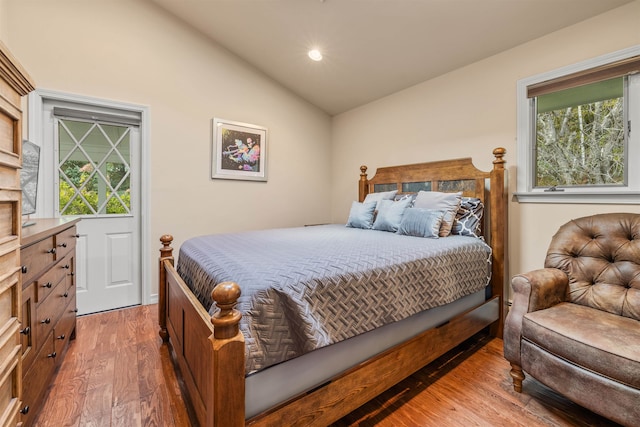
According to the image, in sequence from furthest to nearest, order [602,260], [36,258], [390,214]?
[390,214] → [602,260] → [36,258]

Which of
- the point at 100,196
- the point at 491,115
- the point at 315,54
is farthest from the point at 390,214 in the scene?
the point at 100,196

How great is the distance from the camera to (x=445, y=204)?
2.45 meters

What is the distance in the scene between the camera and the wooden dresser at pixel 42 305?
125cm

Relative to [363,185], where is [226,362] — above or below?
below

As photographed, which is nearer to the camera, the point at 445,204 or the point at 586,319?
the point at 586,319

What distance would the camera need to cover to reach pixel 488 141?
8.46 feet

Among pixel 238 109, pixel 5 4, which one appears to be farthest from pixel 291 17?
pixel 5 4

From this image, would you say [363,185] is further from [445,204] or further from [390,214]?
[445,204]

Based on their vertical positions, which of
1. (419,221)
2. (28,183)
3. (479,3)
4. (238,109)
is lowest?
(419,221)

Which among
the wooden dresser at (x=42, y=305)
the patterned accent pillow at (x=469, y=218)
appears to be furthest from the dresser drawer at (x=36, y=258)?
the patterned accent pillow at (x=469, y=218)

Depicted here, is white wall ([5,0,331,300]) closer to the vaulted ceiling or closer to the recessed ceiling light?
the vaulted ceiling

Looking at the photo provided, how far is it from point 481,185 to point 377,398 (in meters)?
1.94

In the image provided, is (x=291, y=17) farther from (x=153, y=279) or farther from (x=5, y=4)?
(x=153, y=279)

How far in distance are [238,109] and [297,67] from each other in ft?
2.81
